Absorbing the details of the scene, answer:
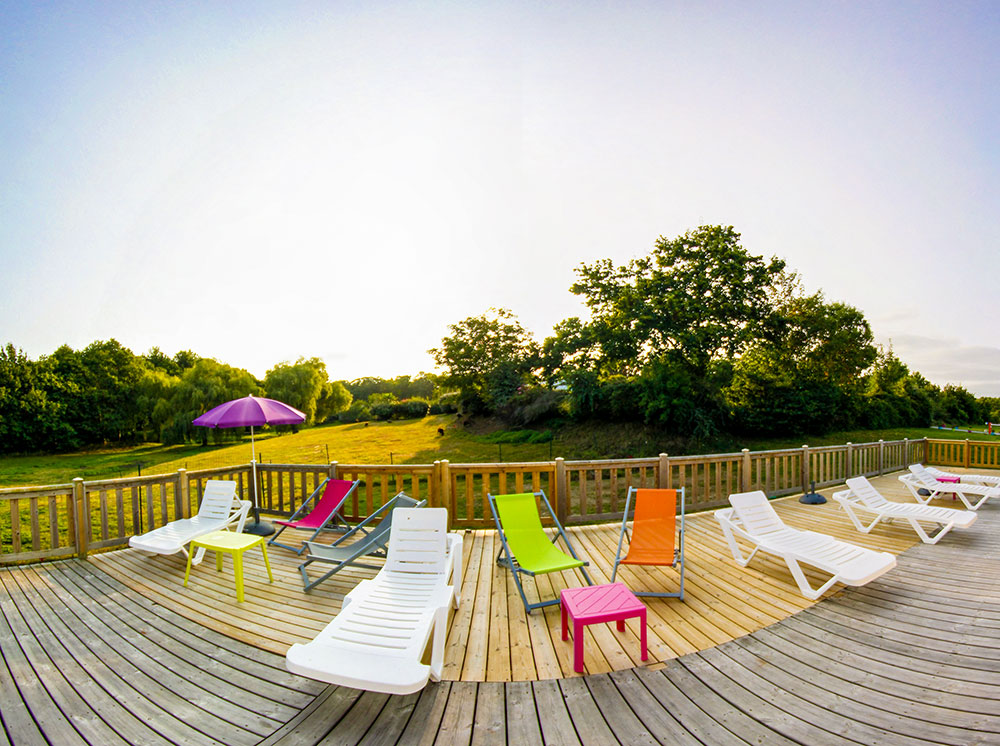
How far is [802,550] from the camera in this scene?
3.76m

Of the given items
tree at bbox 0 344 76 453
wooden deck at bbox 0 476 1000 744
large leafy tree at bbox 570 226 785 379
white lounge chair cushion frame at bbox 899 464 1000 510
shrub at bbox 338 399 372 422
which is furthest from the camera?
shrub at bbox 338 399 372 422

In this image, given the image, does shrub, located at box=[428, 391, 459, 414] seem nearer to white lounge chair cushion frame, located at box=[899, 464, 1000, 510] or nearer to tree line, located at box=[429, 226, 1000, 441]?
tree line, located at box=[429, 226, 1000, 441]

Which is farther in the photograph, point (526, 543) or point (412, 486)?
point (412, 486)

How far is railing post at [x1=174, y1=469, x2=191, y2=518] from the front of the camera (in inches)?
213

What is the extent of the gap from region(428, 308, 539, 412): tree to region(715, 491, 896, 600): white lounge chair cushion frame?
18.8 m

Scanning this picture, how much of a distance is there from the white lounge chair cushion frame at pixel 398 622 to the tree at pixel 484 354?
19.6m

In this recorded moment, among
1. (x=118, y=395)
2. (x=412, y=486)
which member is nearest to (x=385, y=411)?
(x=118, y=395)

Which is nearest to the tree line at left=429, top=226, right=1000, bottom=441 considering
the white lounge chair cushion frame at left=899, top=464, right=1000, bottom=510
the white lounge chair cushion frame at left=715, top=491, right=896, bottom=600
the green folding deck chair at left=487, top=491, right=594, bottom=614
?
the white lounge chair cushion frame at left=899, top=464, right=1000, bottom=510

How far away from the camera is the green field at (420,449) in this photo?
54.3 feet

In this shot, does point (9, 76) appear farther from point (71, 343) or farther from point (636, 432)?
point (71, 343)

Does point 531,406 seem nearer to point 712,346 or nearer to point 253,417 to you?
point 712,346

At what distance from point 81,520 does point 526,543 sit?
5053 millimetres

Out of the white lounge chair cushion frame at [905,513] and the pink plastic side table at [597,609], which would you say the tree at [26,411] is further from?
the white lounge chair cushion frame at [905,513]

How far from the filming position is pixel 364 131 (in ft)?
25.9
